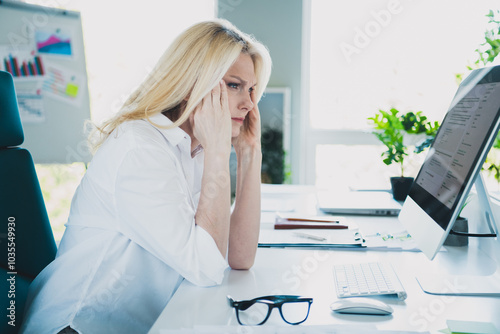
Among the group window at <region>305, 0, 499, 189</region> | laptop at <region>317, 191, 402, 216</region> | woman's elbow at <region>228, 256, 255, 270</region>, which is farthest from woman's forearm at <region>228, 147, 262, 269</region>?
window at <region>305, 0, 499, 189</region>

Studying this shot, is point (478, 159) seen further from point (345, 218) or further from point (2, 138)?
point (2, 138)

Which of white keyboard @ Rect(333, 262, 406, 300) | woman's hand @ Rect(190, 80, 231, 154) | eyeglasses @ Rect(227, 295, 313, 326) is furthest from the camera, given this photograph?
woman's hand @ Rect(190, 80, 231, 154)

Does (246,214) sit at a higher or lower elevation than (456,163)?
→ lower

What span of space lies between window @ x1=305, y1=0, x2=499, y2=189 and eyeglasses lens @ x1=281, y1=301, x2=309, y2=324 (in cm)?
223

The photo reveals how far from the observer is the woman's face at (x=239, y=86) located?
4.09 feet

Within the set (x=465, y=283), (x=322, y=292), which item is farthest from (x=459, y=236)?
(x=322, y=292)

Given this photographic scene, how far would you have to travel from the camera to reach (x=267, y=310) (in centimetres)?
79

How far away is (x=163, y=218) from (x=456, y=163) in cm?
61

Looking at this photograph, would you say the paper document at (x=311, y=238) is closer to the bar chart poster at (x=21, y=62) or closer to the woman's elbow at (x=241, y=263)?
the woman's elbow at (x=241, y=263)

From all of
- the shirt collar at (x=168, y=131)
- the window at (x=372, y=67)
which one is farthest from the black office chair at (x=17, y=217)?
the window at (x=372, y=67)

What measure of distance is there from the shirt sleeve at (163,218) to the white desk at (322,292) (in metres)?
0.05

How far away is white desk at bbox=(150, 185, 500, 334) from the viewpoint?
75cm

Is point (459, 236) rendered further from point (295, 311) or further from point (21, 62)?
point (21, 62)

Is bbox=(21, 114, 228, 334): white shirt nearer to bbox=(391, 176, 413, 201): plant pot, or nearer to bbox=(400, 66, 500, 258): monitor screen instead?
bbox=(400, 66, 500, 258): monitor screen
